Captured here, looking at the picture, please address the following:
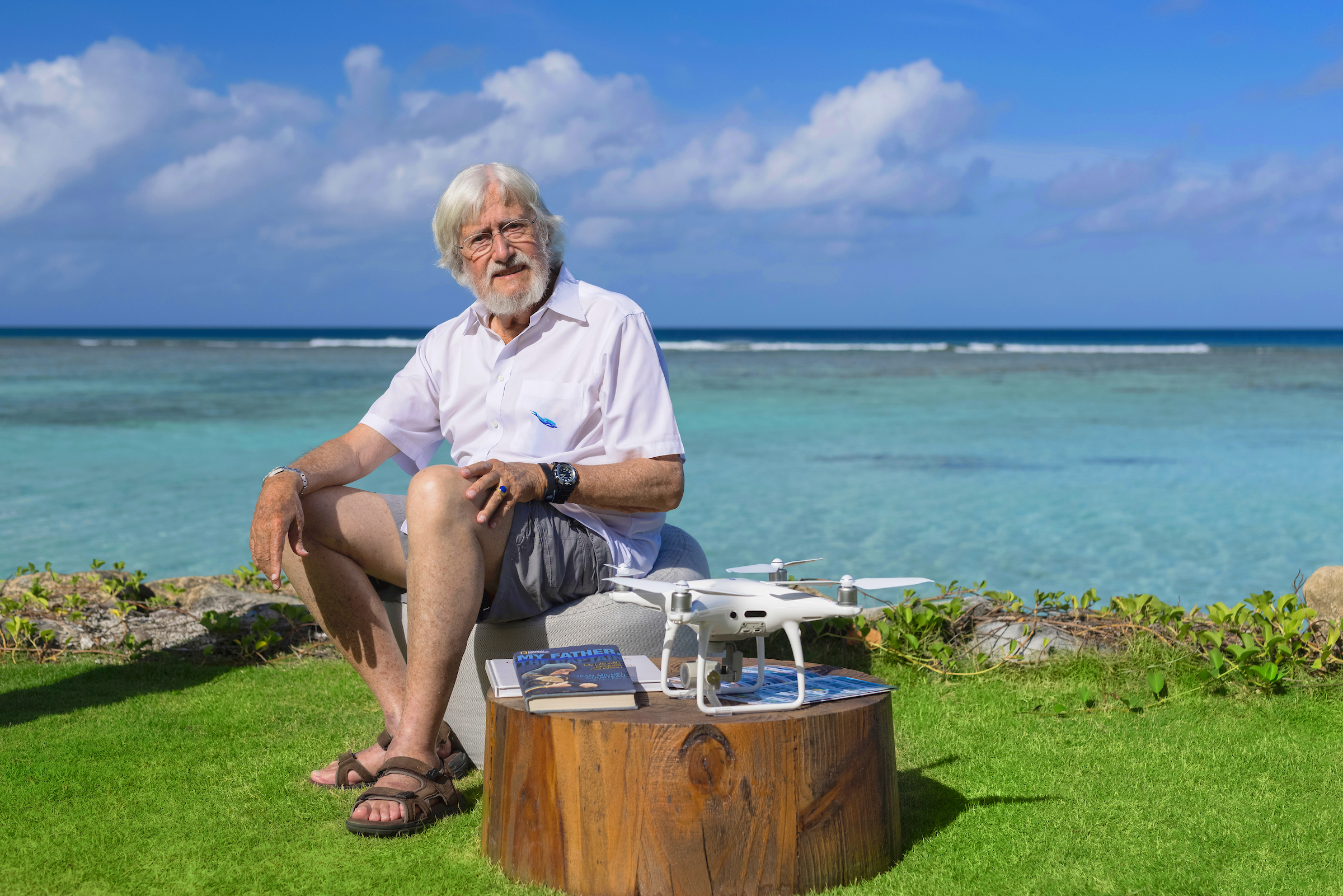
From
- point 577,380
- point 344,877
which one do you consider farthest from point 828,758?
point 577,380

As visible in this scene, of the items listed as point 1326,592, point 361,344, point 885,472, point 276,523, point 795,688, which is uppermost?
point 361,344

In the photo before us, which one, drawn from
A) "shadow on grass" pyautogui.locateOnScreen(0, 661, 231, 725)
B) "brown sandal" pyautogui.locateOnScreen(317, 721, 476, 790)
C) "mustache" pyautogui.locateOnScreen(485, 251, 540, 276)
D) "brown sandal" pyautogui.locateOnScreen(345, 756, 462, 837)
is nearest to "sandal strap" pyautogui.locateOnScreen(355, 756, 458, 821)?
"brown sandal" pyautogui.locateOnScreen(345, 756, 462, 837)

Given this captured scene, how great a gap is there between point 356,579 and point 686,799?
1.40 m

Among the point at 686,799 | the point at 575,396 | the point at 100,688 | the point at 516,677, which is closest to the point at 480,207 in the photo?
the point at 575,396

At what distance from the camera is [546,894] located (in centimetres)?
238

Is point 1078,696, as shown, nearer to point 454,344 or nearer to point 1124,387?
point 454,344

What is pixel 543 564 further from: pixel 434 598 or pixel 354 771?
pixel 354 771

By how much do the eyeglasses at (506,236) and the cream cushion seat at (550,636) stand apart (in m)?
1.11

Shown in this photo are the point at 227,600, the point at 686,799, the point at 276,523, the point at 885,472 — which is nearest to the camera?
the point at 686,799

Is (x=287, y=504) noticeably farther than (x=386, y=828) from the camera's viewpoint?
Yes

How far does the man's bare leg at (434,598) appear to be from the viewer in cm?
277

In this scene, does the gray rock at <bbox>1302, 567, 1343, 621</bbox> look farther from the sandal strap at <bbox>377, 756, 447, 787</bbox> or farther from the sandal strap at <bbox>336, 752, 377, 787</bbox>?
the sandal strap at <bbox>336, 752, 377, 787</bbox>

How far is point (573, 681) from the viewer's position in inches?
97.8

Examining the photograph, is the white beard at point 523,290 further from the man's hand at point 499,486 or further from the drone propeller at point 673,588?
the drone propeller at point 673,588
